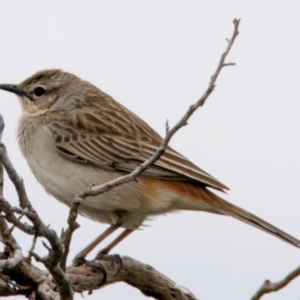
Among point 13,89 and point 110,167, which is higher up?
point 13,89

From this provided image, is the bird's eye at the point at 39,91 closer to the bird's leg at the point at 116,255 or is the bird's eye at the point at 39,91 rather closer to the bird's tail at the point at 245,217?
the bird's leg at the point at 116,255

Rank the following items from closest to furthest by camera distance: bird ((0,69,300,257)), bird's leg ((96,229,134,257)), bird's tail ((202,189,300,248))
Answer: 1. bird's tail ((202,189,300,248))
2. bird ((0,69,300,257))
3. bird's leg ((96,229,134,257))

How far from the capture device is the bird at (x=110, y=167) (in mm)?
9055

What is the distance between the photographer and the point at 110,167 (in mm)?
9469

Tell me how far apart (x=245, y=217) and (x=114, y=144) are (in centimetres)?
188

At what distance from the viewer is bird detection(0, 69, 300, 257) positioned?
356 inches

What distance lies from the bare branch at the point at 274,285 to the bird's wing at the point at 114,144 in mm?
3810

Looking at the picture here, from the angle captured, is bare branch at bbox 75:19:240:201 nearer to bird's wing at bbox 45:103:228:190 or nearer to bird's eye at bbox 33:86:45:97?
bird's wing at bbox 45:103:228:190

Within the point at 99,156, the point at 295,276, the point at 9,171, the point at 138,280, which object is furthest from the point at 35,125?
the point at 295,276

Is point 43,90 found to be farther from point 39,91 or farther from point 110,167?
point 110,167

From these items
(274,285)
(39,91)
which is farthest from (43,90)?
(274,285)

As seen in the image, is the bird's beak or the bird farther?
the bird's beak

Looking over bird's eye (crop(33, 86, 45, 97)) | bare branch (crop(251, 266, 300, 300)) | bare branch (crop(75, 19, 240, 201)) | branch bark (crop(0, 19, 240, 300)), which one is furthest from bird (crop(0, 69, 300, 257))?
bare branch (crop(251, 266, 300, 300))

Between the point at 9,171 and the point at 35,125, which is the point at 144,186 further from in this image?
the point at 9,171
